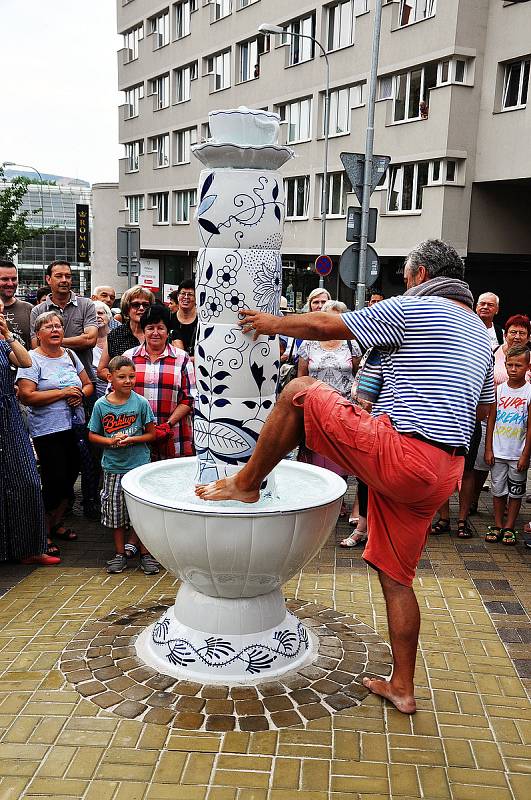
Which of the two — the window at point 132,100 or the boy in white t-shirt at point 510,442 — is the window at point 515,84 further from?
the window at point 132,100

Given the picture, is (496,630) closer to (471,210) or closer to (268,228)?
(268,228)

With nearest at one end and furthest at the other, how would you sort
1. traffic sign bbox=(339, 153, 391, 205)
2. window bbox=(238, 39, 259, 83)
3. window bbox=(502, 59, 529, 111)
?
1. traffic sign bbox=(339, 153, 391, 205)
2. window bbox=(502, 59, 529, 111)
3. window bbox=(238, 39, 259, 83)

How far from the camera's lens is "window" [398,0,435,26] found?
2064 centimetres

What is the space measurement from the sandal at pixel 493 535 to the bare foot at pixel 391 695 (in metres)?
3.00

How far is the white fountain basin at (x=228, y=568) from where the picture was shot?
12.0 feet

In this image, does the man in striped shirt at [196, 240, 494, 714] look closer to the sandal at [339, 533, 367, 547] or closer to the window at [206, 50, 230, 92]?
the sandal at [339, 533, 367, 547]

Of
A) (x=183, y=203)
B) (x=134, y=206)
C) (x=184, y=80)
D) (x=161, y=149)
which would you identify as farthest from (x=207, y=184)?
(x=134, y=206)

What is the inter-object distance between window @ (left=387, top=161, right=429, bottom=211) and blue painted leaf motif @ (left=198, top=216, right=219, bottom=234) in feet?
60.9

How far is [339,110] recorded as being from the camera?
81.9 ft

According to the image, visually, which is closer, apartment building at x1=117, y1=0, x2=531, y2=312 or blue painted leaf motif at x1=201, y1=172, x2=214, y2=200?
blue painted leaf motif at x1=201, y1=172, x2=214, y2=200

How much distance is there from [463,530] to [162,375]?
299 cm

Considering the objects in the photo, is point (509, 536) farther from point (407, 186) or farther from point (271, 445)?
point (407, 186)

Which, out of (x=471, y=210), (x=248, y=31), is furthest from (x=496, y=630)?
(x=248, y=31)

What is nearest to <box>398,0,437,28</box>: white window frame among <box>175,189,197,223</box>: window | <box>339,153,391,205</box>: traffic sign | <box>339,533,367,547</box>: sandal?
<box>339,153,391,205</box>: traffic sign
